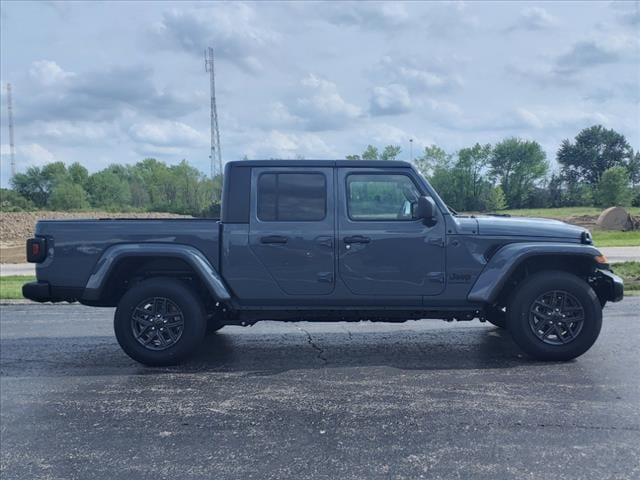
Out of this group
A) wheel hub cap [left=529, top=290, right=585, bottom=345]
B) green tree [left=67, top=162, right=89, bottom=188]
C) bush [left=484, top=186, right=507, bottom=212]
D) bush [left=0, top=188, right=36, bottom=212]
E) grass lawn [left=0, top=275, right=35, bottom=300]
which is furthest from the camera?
green tree [left=67, top=162, right=89, bottom=188]

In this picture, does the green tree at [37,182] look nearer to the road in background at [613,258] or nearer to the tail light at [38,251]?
the road in background at [613,258]

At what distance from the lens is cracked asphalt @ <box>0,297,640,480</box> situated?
3.49 metres

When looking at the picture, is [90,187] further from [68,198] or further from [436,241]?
[436,241]

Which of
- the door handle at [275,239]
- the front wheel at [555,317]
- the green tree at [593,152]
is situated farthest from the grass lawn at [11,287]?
the green tree at [593,152]

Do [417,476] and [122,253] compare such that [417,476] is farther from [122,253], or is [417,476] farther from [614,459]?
[122,253]

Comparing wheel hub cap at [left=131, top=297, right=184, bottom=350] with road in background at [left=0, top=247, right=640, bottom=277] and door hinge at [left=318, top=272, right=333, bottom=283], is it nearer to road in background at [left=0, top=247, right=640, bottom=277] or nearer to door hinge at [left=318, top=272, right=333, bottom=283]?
door hinge at [left=318, top=272, right=333, bottom=283]

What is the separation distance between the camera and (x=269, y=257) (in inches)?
227

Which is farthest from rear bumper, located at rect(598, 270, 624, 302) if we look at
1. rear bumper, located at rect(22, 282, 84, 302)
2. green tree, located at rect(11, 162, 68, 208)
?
green tree, located at rect(11, 162, 68, 208)

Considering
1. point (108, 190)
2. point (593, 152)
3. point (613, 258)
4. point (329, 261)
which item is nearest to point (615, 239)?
point (613, 258)

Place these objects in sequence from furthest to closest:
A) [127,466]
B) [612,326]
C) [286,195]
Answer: [612,326], [286,195], [127,466]

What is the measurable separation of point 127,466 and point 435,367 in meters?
3.12

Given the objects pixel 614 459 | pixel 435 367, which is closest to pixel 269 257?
pixel 435 367

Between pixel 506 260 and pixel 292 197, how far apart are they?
2.22 meters

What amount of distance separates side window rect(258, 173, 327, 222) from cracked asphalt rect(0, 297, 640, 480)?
1519mm
